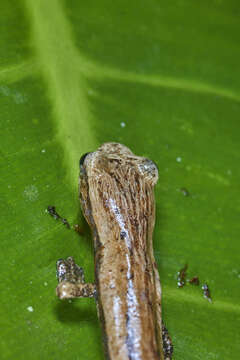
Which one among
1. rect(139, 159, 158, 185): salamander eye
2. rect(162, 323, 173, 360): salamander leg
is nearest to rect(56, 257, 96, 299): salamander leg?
rect(162, 323, 173, 360): salamander leg

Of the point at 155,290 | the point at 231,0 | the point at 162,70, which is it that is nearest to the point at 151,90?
the point at 162,70

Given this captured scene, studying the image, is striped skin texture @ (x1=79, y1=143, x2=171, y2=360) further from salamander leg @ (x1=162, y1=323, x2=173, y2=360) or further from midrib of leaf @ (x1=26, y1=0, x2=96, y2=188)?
midrib of leaf @ (x1=26, y1=0, x2=96, y2=188)

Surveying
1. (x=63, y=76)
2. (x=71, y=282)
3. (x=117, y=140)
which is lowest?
(x=71, y=282)

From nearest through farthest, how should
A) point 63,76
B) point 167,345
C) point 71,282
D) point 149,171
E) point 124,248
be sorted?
point 71,282, point 124,248, point 167,345, point 149,171, point 63,76

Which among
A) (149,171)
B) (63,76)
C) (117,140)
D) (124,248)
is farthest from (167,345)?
(63,76)

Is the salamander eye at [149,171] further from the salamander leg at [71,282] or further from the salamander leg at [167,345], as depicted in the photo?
the salamander leg at [167,345]

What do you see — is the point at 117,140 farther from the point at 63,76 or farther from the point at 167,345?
the point at 167,345

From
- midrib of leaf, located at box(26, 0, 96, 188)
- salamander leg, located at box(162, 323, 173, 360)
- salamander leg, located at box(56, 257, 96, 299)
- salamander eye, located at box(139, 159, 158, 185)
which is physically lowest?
salamander leg, located at box(162, 323, 173, 360)
